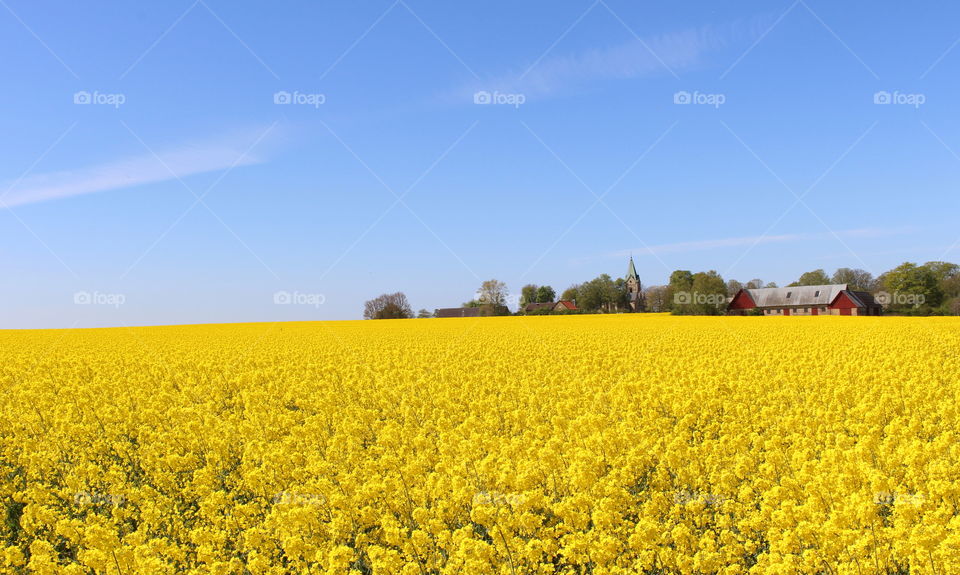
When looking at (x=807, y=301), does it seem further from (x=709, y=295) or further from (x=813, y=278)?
(x=813, y=278)

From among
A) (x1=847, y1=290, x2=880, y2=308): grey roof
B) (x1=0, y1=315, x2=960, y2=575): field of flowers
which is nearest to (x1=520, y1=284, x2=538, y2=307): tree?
(x1=847, y1=290, x2=880, y2=308): grey roof

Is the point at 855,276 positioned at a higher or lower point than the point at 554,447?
higher

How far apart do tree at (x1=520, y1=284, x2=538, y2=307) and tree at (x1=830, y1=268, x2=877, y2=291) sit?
201 ft

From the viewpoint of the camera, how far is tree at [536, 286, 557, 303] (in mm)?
130375

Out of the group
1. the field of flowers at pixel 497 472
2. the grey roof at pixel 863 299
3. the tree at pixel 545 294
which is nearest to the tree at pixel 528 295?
the tree at pixel 545 294

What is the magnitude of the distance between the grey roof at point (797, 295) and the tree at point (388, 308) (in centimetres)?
4512

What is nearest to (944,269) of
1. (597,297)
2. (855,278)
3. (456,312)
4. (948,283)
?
(948,283)

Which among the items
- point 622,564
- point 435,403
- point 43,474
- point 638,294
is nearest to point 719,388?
point 435,403

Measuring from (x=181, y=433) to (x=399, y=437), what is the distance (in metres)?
3.95

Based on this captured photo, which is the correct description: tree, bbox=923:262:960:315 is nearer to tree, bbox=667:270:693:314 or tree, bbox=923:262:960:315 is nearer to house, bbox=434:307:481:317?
tree, bbox=667:270:693:314

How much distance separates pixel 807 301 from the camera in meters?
79.1

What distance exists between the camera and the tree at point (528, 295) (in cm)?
12539

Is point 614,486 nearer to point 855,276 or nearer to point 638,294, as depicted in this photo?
point 638,294

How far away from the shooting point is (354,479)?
735cm
